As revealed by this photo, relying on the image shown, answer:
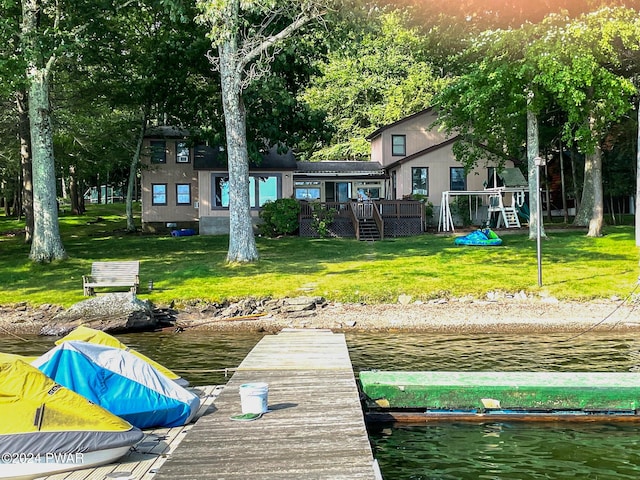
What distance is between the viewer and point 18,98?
32.2 meters

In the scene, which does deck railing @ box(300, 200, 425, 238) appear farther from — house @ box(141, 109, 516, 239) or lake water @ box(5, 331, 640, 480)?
lake water @ box(5, 331, 640, 480)

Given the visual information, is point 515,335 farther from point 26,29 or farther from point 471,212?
point 471,212

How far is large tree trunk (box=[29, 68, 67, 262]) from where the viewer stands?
84.6ft

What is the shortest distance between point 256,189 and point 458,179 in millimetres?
11836

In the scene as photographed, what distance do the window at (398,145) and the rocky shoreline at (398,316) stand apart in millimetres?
24528

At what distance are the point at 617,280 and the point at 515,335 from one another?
5.96 meters

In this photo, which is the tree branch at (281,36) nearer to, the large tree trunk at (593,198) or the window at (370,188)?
the large tree trunk at (593,198)

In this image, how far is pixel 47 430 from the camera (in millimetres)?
6637

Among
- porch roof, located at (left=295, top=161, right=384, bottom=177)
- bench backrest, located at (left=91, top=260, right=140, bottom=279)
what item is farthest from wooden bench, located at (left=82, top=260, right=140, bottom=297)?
porch roof, located at (left=295, top=161, right=384, bottom=177)

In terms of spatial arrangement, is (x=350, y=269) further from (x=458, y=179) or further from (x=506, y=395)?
(x=458, y=179)

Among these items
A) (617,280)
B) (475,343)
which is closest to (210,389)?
(475,343)

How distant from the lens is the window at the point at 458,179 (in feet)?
131

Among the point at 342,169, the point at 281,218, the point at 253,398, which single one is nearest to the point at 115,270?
the point at 281,218

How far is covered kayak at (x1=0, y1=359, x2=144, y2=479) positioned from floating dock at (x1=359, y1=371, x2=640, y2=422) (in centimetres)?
438
